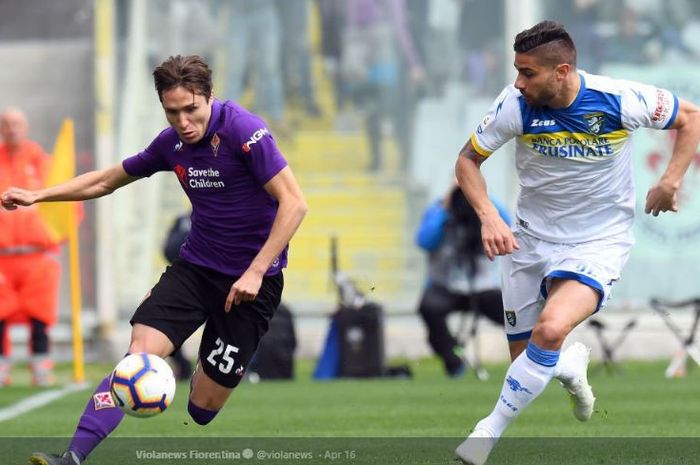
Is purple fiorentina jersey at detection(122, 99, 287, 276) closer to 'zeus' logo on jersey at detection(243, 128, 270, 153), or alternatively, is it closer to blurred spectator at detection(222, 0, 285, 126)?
'zeus' logo on jersey at detection(243, 128, 270, 153)

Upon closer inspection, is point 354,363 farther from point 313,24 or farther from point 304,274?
point 313,24

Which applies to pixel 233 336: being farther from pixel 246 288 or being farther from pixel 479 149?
pixel 479 149

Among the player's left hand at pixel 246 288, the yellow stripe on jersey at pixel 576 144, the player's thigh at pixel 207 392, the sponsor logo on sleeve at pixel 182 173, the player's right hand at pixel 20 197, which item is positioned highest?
the yellow stripe on jersey at pixel 576 144

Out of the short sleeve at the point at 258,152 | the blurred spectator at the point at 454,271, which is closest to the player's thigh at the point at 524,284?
the short sleeve at the point at 258,152

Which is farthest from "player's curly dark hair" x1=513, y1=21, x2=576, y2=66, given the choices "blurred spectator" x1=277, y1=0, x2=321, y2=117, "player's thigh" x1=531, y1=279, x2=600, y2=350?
"blurred spectator" x1=277, y1=0, x2=321, y2=117

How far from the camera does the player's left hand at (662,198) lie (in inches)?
307

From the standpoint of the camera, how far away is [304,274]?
19.0 m

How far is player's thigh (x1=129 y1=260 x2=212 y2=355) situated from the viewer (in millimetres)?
7770

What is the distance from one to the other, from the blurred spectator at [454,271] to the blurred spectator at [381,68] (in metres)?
3.78

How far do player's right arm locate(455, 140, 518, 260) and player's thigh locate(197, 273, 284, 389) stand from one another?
110cm

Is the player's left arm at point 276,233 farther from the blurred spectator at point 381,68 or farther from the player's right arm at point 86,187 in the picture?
the blurred spectator at point 381,68

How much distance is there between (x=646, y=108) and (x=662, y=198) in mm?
504

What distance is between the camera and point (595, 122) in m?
7.96

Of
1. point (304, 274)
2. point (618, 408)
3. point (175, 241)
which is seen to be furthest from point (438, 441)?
point (304, 274)
